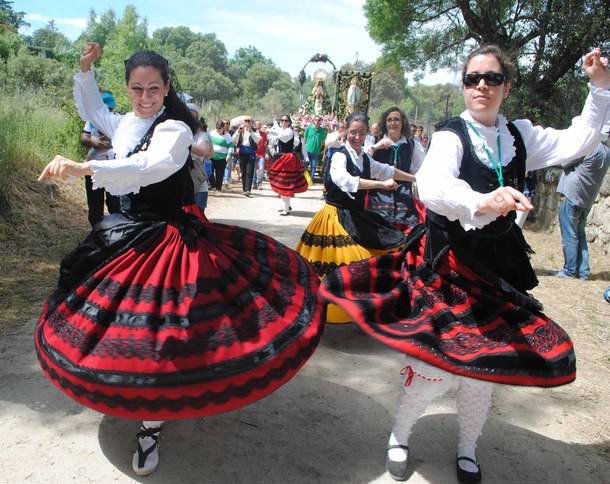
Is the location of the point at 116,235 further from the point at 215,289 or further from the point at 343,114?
the point at 343,114

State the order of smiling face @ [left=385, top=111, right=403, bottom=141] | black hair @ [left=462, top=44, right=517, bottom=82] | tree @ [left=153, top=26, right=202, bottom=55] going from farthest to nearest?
tree @ [left=153, top=26, right=202, bottom=55] < smiling face @ [left=385, top=111, right=403, bottom=141] < black hair @ [left=462, top=44, right=517, bottom=82]

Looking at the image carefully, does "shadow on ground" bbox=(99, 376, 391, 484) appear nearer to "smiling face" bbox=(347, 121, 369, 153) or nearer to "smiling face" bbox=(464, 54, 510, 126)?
"smiling face" bbox=(464, 54, 510, 126)

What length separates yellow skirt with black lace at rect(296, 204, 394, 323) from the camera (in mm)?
4430

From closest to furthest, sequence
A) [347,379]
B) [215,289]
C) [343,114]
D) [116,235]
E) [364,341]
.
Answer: [215,289], [116,235], [347,379], [364,341], [343,114]

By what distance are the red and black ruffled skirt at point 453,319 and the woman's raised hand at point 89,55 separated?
1794 mm

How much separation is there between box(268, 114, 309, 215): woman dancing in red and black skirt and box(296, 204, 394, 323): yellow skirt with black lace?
498cm

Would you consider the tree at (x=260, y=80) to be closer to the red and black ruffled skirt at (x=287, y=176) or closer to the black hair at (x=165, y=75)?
the red and black ruffled skirt at (x=287, y=176)

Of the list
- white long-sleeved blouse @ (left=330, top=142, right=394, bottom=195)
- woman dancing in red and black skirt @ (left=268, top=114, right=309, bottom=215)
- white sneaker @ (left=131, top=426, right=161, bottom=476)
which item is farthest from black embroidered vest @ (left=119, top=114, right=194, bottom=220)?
woman dancing in red and black skirt @ (left=268, top=114, right=309, bottom=215)

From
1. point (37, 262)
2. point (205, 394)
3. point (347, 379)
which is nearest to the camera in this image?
point (205, 394)

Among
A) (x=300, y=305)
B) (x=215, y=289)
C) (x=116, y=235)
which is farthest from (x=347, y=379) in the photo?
(x=116, y=235)

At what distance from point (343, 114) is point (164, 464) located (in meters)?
15.4

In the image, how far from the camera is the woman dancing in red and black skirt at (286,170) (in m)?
9.67

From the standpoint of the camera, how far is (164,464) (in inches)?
98.0

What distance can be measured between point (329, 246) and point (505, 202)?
280 centimetres
